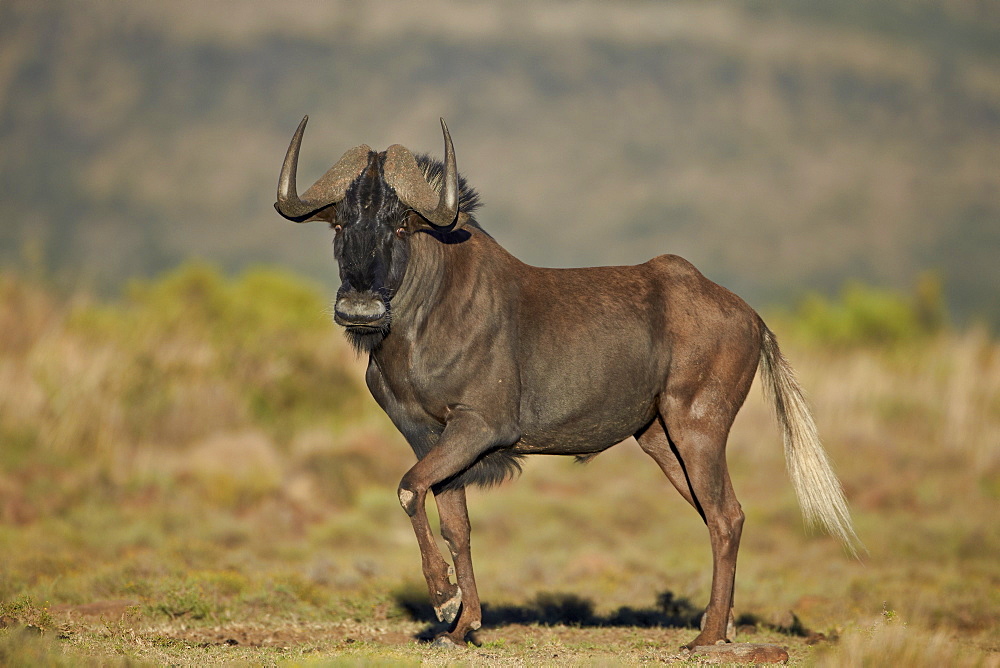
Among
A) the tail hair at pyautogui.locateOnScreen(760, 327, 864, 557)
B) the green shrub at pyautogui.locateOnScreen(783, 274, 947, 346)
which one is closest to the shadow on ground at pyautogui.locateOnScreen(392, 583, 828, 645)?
the tail hair at pyautogui.locateOnScreen(760, 327, 864, 557)

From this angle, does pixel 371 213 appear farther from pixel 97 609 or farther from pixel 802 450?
pixel 97 609

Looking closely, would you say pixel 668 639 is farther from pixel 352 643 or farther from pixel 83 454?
pixel 83 454

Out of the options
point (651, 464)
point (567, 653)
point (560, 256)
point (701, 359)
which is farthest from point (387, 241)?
point (560, 256)

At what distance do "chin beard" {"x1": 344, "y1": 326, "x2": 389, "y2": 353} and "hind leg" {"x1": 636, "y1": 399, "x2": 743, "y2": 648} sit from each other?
8.38 ft

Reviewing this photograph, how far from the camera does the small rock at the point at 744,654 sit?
8797 mm

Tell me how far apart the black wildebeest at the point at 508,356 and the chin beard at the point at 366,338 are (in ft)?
0.08

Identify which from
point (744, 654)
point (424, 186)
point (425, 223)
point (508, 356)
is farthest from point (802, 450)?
point (424, 186)

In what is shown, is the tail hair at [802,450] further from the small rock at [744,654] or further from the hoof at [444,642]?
the hoof at [444,642]

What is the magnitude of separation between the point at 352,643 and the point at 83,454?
12.2 m

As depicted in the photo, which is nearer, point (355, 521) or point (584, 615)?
point (584, 615)

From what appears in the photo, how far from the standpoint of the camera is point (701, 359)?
31.6ft

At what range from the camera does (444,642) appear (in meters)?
8.98

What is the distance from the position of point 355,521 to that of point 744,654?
11505 mm

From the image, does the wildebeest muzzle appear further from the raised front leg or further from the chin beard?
the raised front leg
